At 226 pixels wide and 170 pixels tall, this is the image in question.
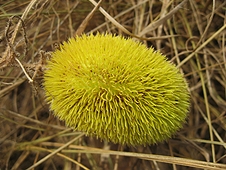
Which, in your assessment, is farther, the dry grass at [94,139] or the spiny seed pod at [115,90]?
the dry grass at [94,139]

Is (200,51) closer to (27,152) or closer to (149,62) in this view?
(149,62)

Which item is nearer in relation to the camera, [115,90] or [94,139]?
[115,90]

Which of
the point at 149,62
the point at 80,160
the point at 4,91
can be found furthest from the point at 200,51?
the point at 4,91

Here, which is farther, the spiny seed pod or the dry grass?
the dry grass
